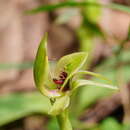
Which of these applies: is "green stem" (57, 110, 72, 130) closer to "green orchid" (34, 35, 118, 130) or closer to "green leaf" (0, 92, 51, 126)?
"green orchid" (34, 35, 118, 130)

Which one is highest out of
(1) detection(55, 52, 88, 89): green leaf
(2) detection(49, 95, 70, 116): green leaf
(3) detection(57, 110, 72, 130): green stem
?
(1) detection(55, 52, 88, 89): green leaf

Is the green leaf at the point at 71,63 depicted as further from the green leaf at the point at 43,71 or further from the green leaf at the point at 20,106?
the green leaf at the point at 20,106

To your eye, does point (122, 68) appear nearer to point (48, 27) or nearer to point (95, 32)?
point (95, 32)

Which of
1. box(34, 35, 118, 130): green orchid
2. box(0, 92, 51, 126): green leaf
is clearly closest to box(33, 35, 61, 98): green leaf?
box(34, 35, 118, 130): green orchid

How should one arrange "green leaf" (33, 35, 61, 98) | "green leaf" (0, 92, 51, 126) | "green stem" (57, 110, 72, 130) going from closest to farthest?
1. "green leaf" (33, 35, 61, 98)
2. "green stem" (57, 110, 72, 130)
3. "green leaf" (0, 92, 51, 126)

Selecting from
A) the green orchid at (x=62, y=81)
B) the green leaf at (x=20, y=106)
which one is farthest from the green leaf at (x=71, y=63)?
the green leaf at (x=20, y=106)

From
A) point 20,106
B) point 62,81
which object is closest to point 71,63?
point 62,81

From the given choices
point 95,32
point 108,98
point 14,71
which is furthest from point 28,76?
point 95,32
